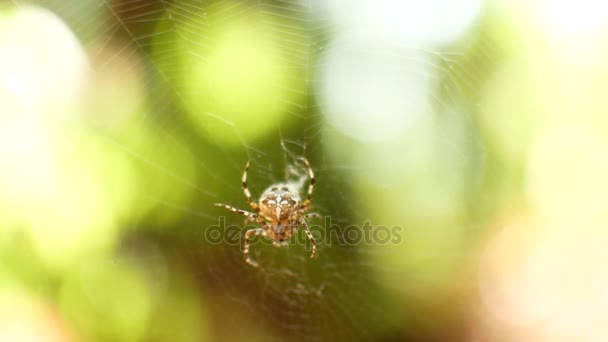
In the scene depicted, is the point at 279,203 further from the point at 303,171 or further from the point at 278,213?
the point at 303,171

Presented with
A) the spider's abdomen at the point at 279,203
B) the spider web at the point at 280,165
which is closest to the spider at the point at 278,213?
the spider's abdomen at the point at 279,203

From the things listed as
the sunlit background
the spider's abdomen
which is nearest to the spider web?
the sunlit background

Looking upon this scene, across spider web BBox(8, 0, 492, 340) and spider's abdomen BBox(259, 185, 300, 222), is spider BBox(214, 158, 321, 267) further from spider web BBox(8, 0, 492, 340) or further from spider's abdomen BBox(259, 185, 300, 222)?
spider web BBox(8, 0, 492, 340)

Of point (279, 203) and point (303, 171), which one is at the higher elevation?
point (303, 171)

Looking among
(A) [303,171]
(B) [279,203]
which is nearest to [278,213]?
(B) [279,203]

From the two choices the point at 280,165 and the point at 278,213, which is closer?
the point at 278,213

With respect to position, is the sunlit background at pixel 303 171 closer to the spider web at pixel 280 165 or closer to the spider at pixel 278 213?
the spider web at pixel 280 165
